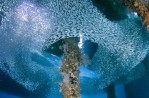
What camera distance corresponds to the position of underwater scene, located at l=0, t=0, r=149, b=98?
28.1 ft

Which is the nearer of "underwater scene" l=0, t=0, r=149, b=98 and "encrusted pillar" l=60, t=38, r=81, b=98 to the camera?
"encrusted pillar" l=60, t=38, r=81, b=98

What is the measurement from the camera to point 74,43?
9438mm

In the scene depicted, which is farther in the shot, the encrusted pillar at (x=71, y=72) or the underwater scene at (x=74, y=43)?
the underwater scene at (x=74, y=43)

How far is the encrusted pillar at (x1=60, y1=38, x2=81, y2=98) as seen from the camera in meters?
7.34

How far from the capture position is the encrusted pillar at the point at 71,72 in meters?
7.34

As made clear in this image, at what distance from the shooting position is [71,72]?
7.89 meters

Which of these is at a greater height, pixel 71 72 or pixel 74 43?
pixel 74 43

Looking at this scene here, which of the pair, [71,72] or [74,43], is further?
[74,43]

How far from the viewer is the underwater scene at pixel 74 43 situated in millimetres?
8578

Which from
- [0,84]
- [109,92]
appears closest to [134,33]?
[109,92]

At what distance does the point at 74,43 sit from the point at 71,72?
1802 millimetres

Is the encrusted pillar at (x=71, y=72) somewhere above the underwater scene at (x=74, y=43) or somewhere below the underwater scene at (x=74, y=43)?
below

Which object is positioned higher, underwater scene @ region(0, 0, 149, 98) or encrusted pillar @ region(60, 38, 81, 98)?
underwater scene @ region(0, 0, 149, 98)

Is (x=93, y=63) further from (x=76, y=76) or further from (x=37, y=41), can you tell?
(x=76, y=76)
